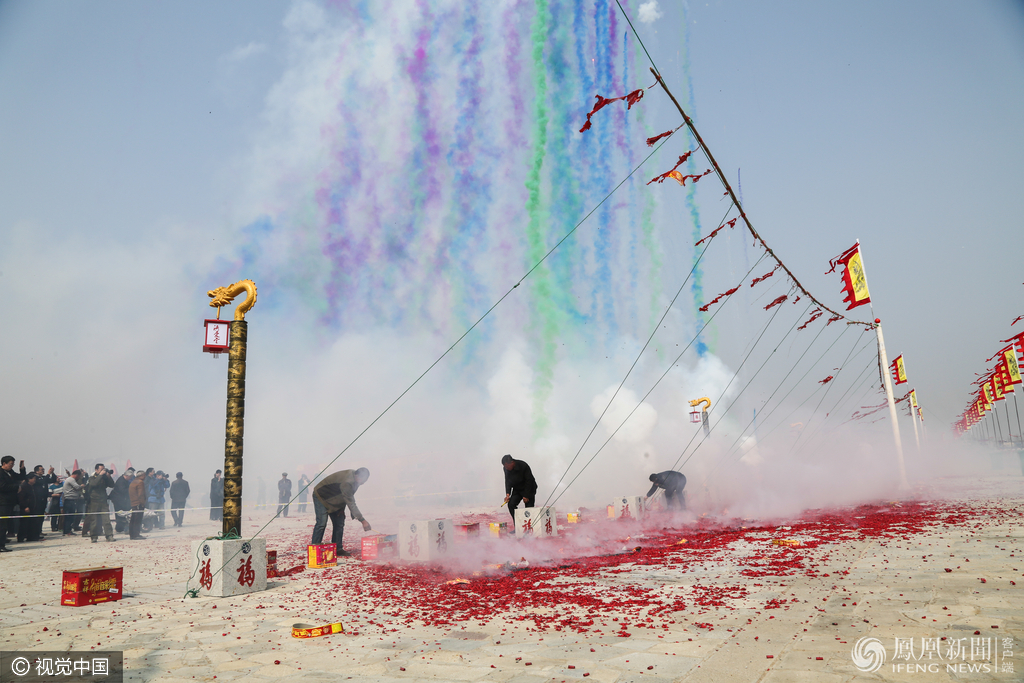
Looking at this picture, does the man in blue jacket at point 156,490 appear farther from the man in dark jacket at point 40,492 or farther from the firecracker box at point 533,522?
the firecracker box at point 533,522

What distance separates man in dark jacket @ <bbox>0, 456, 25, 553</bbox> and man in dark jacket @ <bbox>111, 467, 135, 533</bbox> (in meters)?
3.87

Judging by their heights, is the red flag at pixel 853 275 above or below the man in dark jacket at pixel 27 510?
above

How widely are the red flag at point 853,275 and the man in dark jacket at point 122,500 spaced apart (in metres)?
24.8

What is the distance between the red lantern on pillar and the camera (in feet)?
32.6

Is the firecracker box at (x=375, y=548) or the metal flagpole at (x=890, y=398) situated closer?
the firecracker box at (x=375, y=548)

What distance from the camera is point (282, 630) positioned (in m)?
6.48

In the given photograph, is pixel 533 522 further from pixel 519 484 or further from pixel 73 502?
pixel 73 502

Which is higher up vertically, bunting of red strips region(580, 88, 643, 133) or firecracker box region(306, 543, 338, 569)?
bunting of red strips region(580, 88, 643, 133)

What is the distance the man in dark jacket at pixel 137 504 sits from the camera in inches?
684

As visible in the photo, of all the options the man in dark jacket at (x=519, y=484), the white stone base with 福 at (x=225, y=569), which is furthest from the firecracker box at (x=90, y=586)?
the man in dark jacket at (x=519, y=484)

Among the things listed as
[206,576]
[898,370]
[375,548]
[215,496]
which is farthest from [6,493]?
[898,370]

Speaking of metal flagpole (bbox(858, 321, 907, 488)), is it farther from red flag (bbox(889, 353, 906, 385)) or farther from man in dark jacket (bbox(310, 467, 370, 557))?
man in dark jacket (bbox(310, 467, 370, 557))

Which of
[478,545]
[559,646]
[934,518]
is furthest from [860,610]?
[934,518]

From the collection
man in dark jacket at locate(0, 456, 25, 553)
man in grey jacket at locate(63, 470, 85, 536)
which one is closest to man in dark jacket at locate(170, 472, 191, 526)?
man in grey jacket at locate(63, 470, 85, 536)
